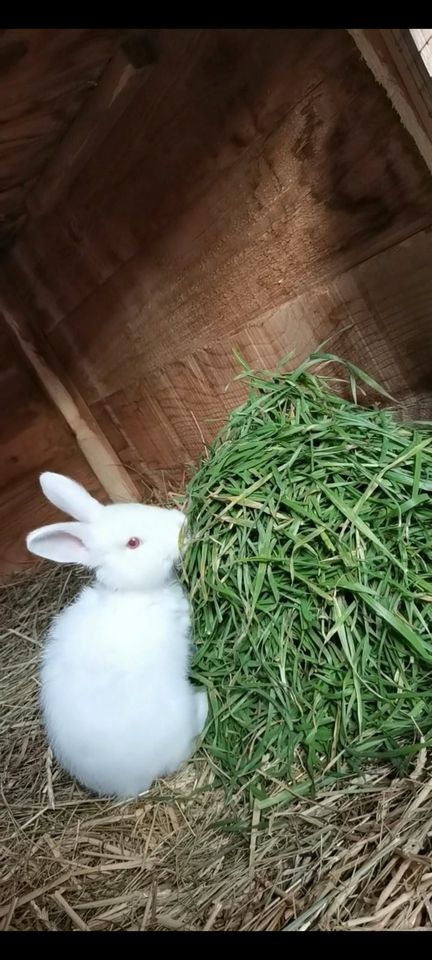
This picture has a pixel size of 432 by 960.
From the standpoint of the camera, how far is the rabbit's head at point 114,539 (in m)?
2.13

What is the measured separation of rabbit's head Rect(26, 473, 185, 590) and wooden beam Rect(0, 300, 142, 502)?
3.25ft

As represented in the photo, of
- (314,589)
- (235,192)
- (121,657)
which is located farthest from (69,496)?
(235,192)

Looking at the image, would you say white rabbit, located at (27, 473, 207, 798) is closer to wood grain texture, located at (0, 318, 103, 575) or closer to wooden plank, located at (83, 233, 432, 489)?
wooden plank, located at (83, 233, 432, 489)

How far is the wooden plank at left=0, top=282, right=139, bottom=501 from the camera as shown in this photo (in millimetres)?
3270

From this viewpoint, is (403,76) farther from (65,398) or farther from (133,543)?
(65,398)

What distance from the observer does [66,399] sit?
329 cm

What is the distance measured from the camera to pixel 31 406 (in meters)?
3.30

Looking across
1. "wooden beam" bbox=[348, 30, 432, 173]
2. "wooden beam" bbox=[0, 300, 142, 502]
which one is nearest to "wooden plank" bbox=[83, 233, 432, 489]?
"wooden beam" bbox=[348, 30, 432, 173]

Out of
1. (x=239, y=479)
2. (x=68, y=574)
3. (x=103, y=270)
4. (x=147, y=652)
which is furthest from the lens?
(x=68, y=574)

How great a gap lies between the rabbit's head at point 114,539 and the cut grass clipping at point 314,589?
0.14m

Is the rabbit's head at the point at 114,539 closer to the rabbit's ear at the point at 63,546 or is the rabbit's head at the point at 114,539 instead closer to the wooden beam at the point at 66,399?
the rabbit's ear at the point at 63,546

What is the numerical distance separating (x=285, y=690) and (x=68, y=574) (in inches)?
57.8
